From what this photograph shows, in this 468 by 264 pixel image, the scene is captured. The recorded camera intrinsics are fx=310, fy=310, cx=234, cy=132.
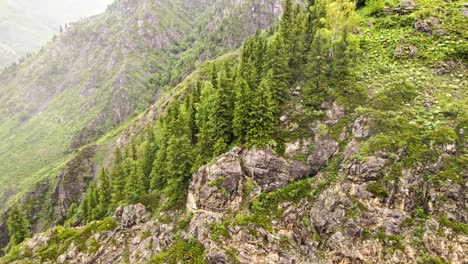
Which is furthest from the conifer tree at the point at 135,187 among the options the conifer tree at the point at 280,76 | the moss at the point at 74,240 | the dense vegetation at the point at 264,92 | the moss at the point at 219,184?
the conifer tree at the point at 280,76

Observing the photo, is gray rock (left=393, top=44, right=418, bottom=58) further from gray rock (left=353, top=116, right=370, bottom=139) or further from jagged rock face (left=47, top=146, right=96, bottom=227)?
jagged rock face (left=47, top=146, right=96, bottom=227)

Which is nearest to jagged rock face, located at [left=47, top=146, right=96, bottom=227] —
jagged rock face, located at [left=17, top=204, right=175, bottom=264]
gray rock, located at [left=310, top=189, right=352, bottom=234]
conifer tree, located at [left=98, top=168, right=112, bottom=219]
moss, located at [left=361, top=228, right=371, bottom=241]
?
conifer tree, located at [left=98, top=168, right=112, bottom=219]

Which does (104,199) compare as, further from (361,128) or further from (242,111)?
(361,128)

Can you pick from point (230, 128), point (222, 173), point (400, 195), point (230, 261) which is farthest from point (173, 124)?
point (400, 195)

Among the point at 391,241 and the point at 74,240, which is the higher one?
the point at 391,241

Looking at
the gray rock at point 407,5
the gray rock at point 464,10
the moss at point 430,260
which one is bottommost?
the moss at point 430,260

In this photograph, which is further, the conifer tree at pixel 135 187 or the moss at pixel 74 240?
the conifer tree at pixel 135 187

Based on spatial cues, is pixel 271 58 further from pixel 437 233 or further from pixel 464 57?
pixel 437 233

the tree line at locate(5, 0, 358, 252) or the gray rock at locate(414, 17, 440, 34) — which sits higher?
the gray rock at locate(414, 17, 440, 34)

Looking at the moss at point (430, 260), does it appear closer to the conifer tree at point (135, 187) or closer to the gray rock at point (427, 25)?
the gray rock at point (427, 25)

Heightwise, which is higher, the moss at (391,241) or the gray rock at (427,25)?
the gray rock at (427,25)

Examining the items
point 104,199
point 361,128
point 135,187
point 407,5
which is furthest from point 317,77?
point 104,199

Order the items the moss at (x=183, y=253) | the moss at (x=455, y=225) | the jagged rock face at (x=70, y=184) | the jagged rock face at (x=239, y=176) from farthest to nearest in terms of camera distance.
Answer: the jagged rock face at (x=70, y=184), the jagged rock face at (x=239, y=176), the moss at (x=183, y=253), the moss at (x=455, y=225)

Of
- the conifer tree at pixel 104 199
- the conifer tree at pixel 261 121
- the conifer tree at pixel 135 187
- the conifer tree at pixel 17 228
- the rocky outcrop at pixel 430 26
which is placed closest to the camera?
the conifer tree at pixel 261 121
